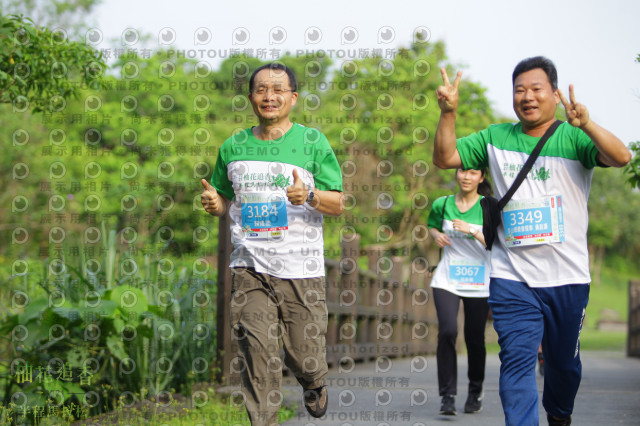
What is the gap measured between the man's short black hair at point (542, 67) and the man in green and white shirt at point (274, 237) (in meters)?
1.12

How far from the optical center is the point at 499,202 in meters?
4.39

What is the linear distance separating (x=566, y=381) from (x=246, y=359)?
1.69m

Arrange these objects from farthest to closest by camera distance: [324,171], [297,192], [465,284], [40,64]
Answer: [465,284] → [40,64] → [324,171] → [297,192]

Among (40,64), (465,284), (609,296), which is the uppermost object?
(40,64)

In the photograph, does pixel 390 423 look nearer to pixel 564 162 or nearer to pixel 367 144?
pixel 564 162

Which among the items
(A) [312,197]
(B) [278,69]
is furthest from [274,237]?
(B) [278,69]

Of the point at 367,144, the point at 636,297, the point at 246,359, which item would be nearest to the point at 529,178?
the point at 246,359

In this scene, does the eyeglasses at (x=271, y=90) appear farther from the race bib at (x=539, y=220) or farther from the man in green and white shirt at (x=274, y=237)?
the race bib at (x=539, y=220)

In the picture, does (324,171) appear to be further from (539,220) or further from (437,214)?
(437,214)

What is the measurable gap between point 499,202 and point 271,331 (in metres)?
1.38

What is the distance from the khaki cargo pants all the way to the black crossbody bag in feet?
3.15

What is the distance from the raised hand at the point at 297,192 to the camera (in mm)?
4312

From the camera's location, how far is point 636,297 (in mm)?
19266

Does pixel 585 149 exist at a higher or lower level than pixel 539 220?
higher
